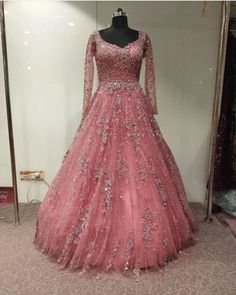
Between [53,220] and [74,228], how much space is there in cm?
17

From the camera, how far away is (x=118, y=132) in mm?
1845

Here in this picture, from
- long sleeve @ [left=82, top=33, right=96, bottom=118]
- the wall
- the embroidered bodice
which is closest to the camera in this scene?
the embroidered bodice

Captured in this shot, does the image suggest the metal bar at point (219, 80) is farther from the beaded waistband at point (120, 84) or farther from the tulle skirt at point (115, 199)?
the beaded waistband at point (120, 84)

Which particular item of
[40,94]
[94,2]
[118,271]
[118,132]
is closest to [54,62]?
[40,94]

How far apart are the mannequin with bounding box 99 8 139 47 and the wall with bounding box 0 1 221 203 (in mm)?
527

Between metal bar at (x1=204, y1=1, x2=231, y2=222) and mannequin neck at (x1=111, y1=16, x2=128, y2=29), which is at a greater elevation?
mannequin neck at (x1=111, y1=16, x2=128, y2=29)

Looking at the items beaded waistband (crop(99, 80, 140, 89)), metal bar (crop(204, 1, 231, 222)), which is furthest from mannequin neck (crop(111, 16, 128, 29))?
metal bar (crop(204, 1, 231, 222))

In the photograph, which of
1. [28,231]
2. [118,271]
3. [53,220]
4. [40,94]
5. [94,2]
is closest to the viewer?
[118,271]

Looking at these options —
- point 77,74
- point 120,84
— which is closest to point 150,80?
point 120,84

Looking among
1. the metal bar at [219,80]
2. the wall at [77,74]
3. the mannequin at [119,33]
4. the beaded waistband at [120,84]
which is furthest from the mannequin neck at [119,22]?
the metal bar at [219,80]

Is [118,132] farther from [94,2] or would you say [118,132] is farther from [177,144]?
[94,2]
